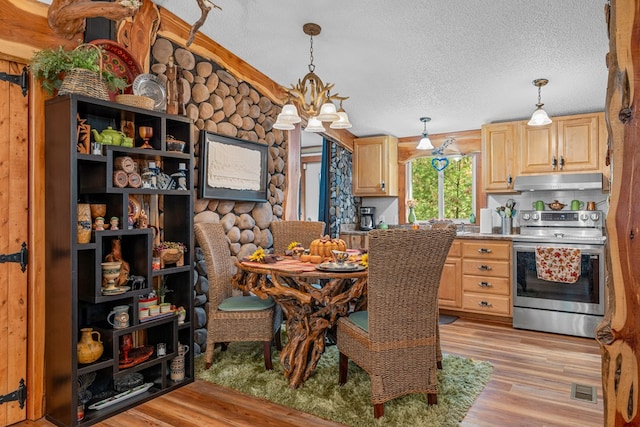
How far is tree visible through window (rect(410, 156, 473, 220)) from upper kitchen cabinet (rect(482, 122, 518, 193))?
0.54m

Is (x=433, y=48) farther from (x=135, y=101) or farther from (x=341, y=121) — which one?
(x=135, y=101)

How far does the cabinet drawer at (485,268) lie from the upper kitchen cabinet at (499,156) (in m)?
0.92

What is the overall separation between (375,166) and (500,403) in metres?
3.43

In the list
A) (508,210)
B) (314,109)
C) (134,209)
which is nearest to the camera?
(134,209)

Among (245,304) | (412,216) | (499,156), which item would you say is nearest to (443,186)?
(412,216)

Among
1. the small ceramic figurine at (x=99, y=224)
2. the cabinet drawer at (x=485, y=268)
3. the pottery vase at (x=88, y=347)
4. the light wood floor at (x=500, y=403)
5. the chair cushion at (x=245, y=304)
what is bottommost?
the light wood floor at (x=500, y=403)

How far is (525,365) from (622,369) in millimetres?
→ 2189

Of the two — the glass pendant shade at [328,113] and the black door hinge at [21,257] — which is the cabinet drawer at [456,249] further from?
the black door hinge at [21,257]

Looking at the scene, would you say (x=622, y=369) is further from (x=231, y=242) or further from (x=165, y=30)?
(x=165, y=30)

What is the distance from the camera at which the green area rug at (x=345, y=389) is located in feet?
7.36

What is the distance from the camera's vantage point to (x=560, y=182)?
4.21 metres

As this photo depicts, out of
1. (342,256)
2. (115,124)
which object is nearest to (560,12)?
(342,256)

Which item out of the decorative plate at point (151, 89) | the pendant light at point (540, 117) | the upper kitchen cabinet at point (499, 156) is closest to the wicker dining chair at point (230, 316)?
the decorative plate at point (151, 89)

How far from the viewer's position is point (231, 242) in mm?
3566
